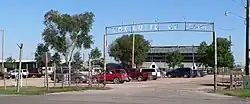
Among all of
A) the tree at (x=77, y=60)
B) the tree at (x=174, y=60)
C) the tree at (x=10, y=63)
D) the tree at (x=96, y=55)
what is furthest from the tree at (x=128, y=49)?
the tree at (x=10, y=63)

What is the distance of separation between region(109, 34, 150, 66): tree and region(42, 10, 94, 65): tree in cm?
2430

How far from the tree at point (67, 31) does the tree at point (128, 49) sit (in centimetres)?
2430

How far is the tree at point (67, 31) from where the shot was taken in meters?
76.1

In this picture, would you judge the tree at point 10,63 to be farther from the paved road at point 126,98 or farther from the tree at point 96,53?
the paved road at point 126,98

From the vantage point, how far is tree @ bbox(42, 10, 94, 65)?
250 ft

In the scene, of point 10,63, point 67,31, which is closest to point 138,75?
point 67,31

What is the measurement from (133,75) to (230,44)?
52707mm

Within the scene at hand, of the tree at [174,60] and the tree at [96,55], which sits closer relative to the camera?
the tree at [96,55]

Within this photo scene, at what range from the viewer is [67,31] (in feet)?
250

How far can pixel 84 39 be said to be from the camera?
77438mm

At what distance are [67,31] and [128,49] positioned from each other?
27.8m

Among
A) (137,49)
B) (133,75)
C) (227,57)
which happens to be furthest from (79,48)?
(227,57)

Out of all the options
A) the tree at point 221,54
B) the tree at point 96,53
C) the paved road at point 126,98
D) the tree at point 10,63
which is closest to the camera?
the paved road at point 126,98

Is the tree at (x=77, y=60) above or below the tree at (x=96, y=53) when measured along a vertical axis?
below
